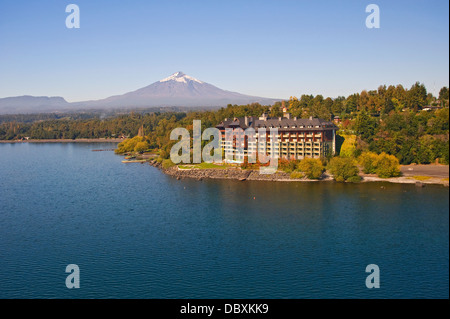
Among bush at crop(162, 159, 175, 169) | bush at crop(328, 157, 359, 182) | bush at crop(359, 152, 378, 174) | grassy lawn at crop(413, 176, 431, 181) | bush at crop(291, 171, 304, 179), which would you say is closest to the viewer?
grassy lawn at crop(413, 176, 431, 181)

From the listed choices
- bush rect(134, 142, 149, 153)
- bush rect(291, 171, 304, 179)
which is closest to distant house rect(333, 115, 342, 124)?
bush rect(291, 171, 304, 179)

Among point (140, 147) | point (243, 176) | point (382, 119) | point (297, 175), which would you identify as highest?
point (382, 119)

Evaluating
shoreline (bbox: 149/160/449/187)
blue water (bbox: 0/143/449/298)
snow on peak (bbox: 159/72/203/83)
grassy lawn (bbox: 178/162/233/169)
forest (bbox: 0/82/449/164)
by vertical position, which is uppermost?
snow on peak (bbox: 159/72/203/83)

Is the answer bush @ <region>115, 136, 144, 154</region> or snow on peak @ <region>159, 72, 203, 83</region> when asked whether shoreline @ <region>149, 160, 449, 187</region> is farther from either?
snow on peak @ <region>159, 72, 203, 83</region>

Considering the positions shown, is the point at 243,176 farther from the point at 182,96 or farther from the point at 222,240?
the point at 182,96

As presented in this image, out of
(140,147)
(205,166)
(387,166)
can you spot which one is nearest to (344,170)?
(387,166)

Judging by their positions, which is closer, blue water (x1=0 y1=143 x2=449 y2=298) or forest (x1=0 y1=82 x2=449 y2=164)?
blue water (x1=0 y1=143 x2=449 y2=298)

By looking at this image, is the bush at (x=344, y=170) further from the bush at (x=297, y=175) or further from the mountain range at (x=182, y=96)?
the mountain range at (x=182, y=96)
